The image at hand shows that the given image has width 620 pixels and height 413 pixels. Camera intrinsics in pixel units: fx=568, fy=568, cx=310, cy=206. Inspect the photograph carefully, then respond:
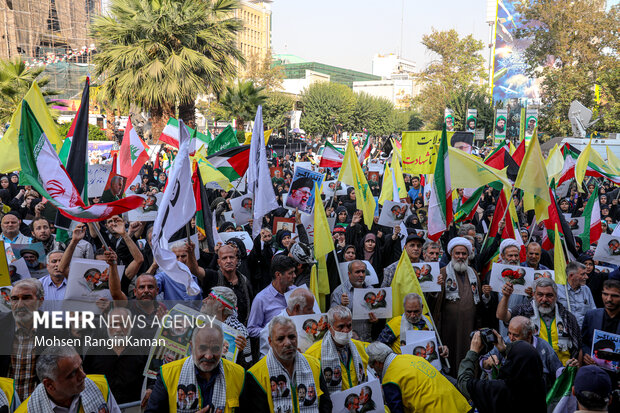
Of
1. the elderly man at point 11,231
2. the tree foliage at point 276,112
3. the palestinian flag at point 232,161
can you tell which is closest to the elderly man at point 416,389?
the elderly man at point 11,231

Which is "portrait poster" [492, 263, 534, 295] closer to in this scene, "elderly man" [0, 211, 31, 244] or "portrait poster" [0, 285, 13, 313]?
"portrait poster" [0, 285, 13, 313]

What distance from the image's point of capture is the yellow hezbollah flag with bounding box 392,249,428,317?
16.5 ft

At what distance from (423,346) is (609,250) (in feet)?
11.7

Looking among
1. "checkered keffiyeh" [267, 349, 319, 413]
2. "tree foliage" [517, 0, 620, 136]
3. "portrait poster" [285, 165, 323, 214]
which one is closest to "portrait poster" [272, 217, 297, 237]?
"portrait poster" [285, 165, 323, 214]

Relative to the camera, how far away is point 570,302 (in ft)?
16.9

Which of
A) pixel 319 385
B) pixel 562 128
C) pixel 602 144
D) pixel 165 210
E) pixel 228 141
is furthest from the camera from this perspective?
pixel 562 128

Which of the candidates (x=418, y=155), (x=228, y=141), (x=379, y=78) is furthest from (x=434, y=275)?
(x=379, y=78)

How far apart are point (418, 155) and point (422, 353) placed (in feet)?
17.6

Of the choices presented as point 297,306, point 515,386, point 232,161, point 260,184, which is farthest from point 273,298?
point 232,161

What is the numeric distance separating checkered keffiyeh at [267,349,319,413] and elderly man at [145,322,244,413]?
239 mm

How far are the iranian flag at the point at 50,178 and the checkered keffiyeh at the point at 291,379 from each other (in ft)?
6.38

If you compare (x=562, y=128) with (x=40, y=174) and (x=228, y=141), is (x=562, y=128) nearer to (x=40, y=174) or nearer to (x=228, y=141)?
(x=228, y=141)

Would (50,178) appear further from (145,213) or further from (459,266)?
(459,266)

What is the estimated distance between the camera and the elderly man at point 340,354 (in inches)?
139
